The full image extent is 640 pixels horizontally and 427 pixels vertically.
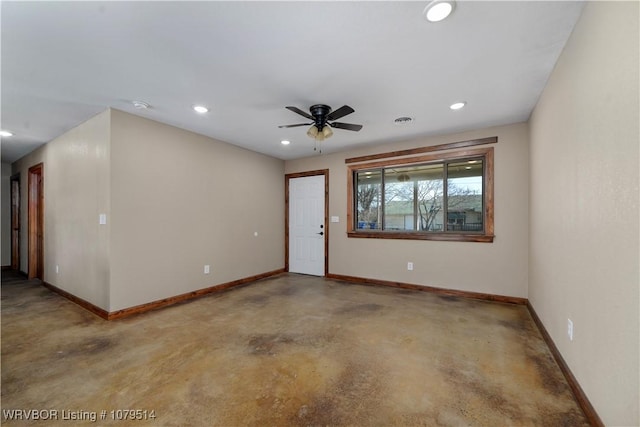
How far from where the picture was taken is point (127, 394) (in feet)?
6.22

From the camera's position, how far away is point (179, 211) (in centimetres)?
402

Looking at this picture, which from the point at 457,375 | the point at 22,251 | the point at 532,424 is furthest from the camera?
the point at 22,251

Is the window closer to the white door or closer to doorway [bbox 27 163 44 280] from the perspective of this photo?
the white door

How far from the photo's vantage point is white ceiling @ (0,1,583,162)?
A: 69.8 inches

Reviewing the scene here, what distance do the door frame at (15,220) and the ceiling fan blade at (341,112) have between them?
23.2 ft

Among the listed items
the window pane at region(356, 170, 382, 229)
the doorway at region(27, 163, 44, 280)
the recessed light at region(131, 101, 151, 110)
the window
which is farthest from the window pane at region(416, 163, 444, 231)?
the doorway at region(27, 163, 44, 280)

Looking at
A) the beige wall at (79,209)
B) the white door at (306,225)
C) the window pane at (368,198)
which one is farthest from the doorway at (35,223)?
the window pane at (368,198)

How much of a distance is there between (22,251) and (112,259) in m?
4.45

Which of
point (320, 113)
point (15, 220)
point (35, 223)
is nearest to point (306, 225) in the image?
point (320, 113)

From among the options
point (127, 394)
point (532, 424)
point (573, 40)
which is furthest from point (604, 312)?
point (127, 394)

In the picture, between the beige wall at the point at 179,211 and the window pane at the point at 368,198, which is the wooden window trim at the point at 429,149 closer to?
the window pane at the point at 368,198

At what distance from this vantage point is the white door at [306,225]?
568 cm

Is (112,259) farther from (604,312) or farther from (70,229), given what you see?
(604,312)

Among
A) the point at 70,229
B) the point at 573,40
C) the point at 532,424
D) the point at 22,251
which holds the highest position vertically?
the point at 573,40
